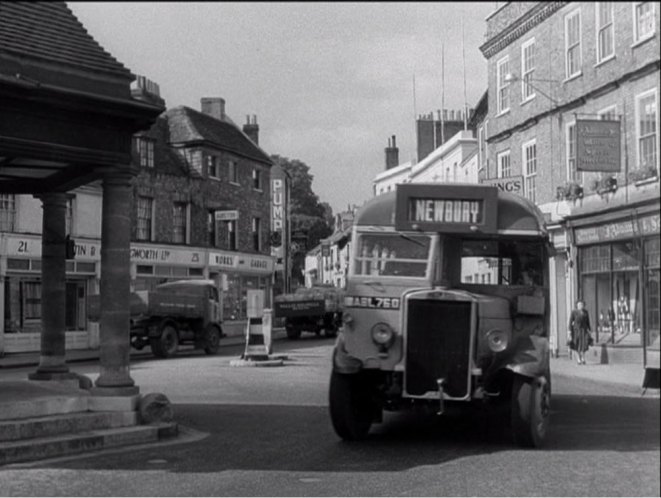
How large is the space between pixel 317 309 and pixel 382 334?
0.40m

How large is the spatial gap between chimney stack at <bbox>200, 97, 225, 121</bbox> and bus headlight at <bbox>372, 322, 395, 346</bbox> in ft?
6.03

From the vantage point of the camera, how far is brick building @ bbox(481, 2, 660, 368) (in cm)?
103

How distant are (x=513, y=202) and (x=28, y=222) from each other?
24.3ft

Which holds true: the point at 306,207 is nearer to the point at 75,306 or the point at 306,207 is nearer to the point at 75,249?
the point at 75,249

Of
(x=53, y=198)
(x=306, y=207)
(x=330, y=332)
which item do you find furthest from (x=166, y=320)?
(x=306, y=207)

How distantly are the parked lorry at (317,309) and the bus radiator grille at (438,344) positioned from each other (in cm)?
43

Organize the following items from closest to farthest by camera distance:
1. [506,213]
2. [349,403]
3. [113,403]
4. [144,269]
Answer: [506,213], [349,403], [144,269], [113,403]

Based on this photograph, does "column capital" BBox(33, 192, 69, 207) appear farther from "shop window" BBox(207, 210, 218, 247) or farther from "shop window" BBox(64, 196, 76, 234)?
"shop window" BBox(207, 210, 218, 247)

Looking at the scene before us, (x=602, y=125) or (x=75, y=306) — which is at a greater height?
(x=602, y=125)

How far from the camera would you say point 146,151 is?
201 inches

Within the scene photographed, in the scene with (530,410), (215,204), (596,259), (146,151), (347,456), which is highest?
(146,151)

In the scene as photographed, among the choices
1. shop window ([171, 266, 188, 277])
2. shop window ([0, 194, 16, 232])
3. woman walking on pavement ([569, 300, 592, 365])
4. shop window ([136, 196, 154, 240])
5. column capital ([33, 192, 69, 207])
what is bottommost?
woman walking on pavement ([569, 300, 592, 365])

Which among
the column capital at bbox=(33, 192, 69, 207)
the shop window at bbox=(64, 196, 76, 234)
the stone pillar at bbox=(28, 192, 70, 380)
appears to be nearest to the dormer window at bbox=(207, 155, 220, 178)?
the column capital at bbox=(33, 192, 69, 207)

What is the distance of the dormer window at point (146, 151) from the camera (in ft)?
14.3
